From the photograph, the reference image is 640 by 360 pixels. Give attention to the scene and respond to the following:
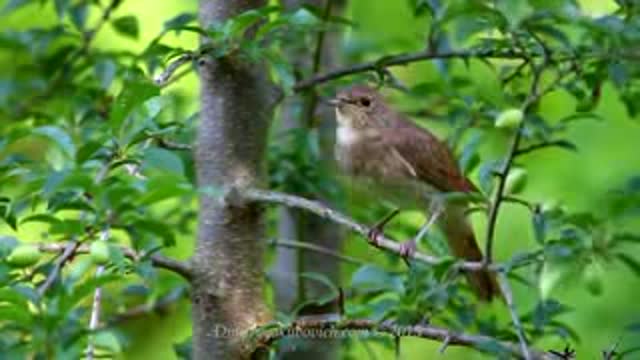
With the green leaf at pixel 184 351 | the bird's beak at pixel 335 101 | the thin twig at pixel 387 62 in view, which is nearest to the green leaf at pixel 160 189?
the green leaf at pixel 184 351

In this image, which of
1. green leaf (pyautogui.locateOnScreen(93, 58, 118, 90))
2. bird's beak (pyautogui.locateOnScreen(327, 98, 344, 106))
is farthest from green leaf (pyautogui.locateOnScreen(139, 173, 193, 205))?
bird's beak (pyautogui.locateOnScreen(327, 98, 344, 106))

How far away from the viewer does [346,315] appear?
97.2 inches

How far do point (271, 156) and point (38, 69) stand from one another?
0.67 metres

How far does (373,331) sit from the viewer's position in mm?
2385

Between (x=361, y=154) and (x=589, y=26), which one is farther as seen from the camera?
(x=361, y=154)

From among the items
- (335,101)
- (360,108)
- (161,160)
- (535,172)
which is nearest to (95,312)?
(161,160)

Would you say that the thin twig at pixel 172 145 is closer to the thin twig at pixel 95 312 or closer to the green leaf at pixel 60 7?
the thin twig at pixel 95 312

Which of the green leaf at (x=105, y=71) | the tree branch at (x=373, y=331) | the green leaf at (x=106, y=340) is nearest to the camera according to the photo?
the green leaf at (x=106, y=340)

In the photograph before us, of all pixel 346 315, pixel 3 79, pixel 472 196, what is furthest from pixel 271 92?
pixel 3 79

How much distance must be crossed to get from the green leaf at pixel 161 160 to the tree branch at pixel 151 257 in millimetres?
143

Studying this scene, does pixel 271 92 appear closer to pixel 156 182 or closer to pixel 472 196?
pixel 472 196

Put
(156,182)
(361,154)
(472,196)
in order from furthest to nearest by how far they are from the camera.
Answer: (361,154) → (472,196) → (156,182)

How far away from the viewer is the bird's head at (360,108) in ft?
12.8

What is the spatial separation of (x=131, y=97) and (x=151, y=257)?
0.44 m
